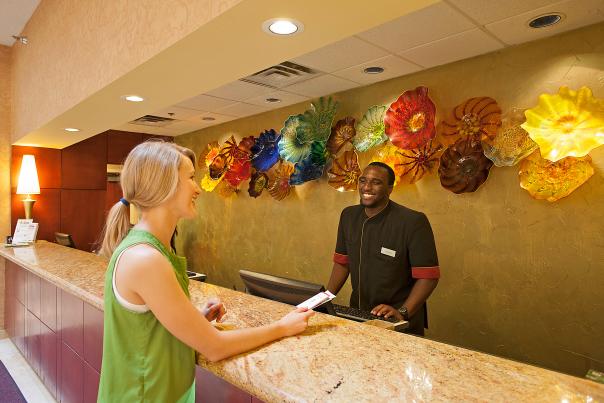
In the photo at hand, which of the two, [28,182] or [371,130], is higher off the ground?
[371,130]

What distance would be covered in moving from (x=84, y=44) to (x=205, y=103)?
1625 mm

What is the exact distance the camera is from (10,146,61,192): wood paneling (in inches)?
175

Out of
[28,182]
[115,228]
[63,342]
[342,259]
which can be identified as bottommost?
[63,342]

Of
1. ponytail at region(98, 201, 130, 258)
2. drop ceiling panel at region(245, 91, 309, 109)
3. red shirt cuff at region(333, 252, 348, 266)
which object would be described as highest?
drop ceiling panel at region(245, 91, 309, 109)

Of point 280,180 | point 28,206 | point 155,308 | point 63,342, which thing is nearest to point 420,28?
point 155,308

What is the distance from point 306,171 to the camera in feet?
13.1

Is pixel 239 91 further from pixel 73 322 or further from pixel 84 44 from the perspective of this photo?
pixel 73 322

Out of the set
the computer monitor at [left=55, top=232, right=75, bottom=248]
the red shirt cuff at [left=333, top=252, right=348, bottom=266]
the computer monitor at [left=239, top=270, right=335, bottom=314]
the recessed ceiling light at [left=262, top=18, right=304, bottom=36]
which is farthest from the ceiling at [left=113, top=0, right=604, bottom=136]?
the computer monitor at [left=55, top=232, right=75, bottom=248]

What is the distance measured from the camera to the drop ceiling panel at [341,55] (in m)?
2.65

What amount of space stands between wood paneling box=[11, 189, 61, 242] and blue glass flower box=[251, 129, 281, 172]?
2.44 meters

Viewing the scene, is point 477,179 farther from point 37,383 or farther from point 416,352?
point 37,383

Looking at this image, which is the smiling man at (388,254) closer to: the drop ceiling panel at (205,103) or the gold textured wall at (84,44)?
the gold textured wall at (84,44)

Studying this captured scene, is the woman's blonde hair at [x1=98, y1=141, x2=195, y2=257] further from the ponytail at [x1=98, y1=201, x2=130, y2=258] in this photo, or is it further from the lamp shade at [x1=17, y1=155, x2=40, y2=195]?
the lamp shade at [x1=17, y1=155, x2=40, y2=195]

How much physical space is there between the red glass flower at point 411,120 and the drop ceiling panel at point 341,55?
0.50m
